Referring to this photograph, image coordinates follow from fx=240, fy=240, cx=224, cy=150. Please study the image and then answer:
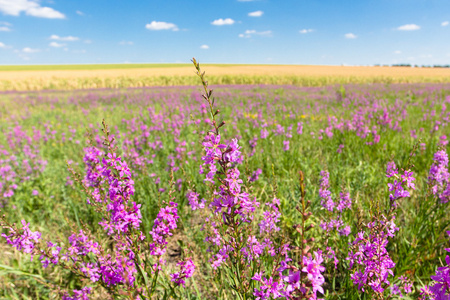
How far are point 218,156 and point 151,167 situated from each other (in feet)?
13.3

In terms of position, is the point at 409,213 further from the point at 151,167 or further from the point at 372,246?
the point at 151,167

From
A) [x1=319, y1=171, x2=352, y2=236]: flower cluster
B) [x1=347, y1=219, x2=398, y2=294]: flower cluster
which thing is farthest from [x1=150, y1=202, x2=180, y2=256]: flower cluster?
[x1=319, y1=171, x2=352, y2=236]: flower cluster

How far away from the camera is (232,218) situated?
135cm

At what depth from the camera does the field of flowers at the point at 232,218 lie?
150cm

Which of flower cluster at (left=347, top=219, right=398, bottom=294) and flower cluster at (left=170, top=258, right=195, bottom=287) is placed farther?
flower cluster at (left=170, top=258, right=195, bottom=287)

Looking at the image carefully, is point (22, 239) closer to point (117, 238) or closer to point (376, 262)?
point (117, 238)

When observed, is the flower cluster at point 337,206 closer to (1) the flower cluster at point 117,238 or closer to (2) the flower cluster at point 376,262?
(2) the flower cluster at point 376,262

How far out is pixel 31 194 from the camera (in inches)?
175

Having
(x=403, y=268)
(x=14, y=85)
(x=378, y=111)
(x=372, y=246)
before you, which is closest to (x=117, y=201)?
(x=372, y=246)

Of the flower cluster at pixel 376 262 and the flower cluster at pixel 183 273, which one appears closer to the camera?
the flower cluster at pixel 376 262

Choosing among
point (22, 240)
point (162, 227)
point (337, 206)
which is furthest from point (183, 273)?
point (337, 206)

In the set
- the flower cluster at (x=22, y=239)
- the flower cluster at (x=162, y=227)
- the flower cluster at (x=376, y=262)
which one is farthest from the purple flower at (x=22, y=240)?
the flower cluster at (x=376, y=262)

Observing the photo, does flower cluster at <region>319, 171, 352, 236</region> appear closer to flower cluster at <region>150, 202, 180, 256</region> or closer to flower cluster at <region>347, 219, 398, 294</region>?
flower cluster at <region>347, 219, 398, 294</region>

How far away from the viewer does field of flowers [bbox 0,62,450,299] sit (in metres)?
1.50
